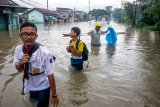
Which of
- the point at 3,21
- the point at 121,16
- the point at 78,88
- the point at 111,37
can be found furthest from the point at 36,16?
the point at 78,88

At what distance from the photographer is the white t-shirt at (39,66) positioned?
10.5ft

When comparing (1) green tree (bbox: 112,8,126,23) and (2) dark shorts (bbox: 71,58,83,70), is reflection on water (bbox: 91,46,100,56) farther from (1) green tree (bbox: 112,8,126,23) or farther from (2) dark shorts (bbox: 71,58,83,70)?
(1) green tree (bbox: 112,8,126,23)

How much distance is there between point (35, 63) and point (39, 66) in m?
0.06

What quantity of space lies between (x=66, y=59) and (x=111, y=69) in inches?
92.0

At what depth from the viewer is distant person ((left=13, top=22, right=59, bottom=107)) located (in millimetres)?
3191

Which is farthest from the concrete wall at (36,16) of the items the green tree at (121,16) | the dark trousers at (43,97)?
the dark trousers at (43,97)

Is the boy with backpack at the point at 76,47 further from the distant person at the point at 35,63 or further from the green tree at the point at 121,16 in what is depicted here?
the green tree at the point at 121,16

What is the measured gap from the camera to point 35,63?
3.25 m

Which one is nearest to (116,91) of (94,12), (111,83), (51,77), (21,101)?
(111,83)

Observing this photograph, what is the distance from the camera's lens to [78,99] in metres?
5.49

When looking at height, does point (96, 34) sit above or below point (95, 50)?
above

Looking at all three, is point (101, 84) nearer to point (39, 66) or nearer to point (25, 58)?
point (39, 66)

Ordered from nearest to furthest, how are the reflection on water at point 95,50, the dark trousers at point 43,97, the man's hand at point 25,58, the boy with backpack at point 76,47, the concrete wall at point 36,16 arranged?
the man's hand at point 25,58, the dark trousers at point 43,97, the boy with backpack at point 76,47, the reflection on water at point 95,50, the concrete wall at point 36,16

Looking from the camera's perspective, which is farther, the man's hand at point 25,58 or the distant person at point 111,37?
the distant person at point 111,37
